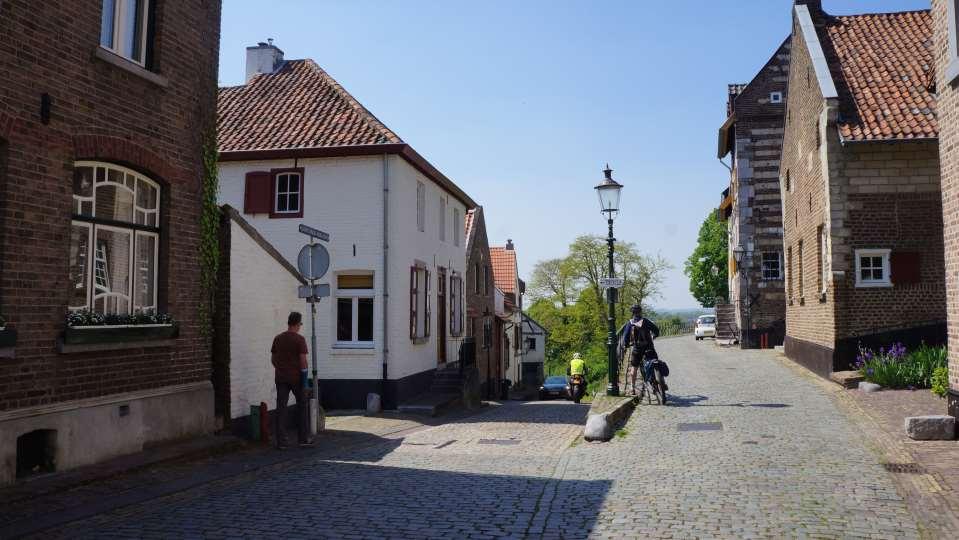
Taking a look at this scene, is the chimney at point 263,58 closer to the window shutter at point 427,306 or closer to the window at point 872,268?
the window shutter at point 427,306

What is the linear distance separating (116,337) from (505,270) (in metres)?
36.0

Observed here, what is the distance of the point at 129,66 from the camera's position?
9.06m

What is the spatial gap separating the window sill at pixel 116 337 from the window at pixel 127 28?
3.31 meters

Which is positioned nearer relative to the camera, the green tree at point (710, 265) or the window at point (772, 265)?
the window at point (772, 265)

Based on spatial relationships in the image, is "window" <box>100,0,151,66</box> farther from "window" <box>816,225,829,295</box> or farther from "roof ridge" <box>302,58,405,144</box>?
"window" <box>816,225,829,295</box>

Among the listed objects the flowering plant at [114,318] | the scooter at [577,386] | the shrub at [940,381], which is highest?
the flowering plant at [114,318]

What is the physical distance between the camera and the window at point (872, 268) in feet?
54.1

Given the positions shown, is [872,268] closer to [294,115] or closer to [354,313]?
[354,313]

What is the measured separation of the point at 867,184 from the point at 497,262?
29504mm

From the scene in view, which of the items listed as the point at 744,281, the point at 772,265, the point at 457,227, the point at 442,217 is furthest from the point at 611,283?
the point at 772,265

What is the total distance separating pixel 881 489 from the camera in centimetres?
706

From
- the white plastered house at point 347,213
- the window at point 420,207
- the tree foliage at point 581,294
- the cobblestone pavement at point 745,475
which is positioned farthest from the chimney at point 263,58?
the tree foliage at point 581,294

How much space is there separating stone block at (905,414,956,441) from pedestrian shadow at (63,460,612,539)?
448 cm

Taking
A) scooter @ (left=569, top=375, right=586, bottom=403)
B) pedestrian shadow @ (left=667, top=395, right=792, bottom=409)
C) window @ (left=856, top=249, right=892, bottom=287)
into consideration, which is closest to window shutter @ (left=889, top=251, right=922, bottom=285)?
window @ (left=856, top=249, right=892, bottom=287)
